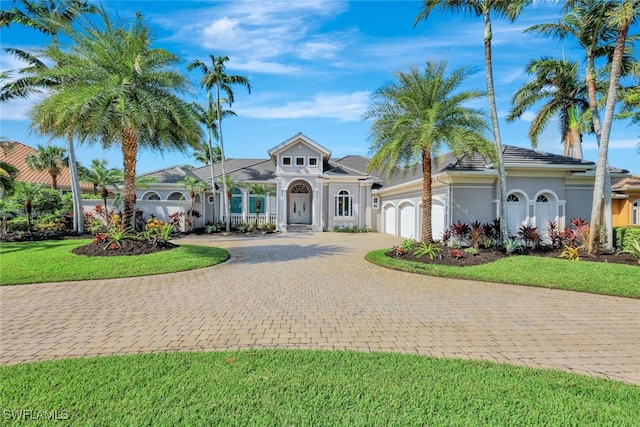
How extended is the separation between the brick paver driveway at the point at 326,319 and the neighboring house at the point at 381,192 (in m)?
6.66

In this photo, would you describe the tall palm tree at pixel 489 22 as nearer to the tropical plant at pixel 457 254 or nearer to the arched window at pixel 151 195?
the tropical plant at pixel 457 254

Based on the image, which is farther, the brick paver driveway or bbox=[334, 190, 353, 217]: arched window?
bbox=[334, 190, 353, 217]: arched window

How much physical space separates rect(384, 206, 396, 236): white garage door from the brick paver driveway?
12161mm

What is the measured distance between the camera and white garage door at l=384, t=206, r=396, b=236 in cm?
2072

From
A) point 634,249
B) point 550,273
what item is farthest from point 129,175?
point 634,249

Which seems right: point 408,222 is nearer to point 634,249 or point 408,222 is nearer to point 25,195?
point 634,249

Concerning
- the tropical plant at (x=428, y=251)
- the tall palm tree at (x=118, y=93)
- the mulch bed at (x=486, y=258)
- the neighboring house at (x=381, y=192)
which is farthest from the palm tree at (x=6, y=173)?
the tropical plant at (x=428, y=251)

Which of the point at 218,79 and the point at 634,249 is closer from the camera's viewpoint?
the point at 634,249

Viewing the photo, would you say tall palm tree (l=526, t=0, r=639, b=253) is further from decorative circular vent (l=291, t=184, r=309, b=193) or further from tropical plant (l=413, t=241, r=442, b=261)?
decorative circular vent (l=291, t=184, r=309, b=193)

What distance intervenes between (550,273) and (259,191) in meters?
18.5

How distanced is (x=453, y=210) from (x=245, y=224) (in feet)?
51.5

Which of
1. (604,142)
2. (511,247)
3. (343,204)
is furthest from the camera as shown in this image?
(343,204)

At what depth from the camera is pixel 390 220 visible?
2170cm

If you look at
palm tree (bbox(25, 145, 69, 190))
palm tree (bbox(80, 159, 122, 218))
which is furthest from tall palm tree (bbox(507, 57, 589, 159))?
palm tree (bbox(25, 145, 69, 190))
